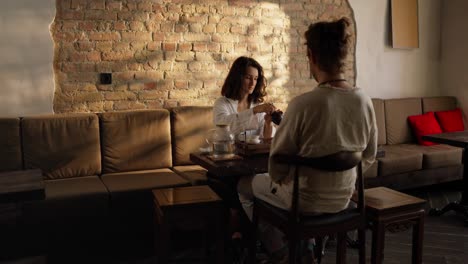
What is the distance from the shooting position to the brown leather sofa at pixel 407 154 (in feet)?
13.9

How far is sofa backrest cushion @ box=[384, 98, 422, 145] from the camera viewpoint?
16.3 feet

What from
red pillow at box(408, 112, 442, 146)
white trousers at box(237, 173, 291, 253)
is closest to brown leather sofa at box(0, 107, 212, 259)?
white trousers at box(237, 173, 291, 253)

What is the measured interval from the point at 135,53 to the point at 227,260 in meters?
1.91

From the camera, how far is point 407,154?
14.4 ft

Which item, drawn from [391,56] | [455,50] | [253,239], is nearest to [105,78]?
[253,239]

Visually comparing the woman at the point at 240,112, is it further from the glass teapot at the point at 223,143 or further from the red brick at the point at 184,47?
the red brick at the point at 184,47

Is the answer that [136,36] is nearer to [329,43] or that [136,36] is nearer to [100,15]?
[100,15]

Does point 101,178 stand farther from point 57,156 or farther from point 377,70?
point 377,70

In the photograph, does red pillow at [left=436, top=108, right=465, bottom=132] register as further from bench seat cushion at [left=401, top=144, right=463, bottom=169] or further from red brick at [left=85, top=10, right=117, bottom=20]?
red brick at [left=85, top=10, right=117, bottom=20]

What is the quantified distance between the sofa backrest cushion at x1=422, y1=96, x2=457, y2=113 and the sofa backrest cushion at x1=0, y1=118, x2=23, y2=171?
4155 millimetres

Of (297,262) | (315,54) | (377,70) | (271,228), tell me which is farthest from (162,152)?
(377,70)

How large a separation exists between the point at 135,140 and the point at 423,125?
10.2 feet

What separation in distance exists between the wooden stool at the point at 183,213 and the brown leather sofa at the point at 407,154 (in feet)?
6.51

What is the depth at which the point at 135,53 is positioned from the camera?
3.91 meters
